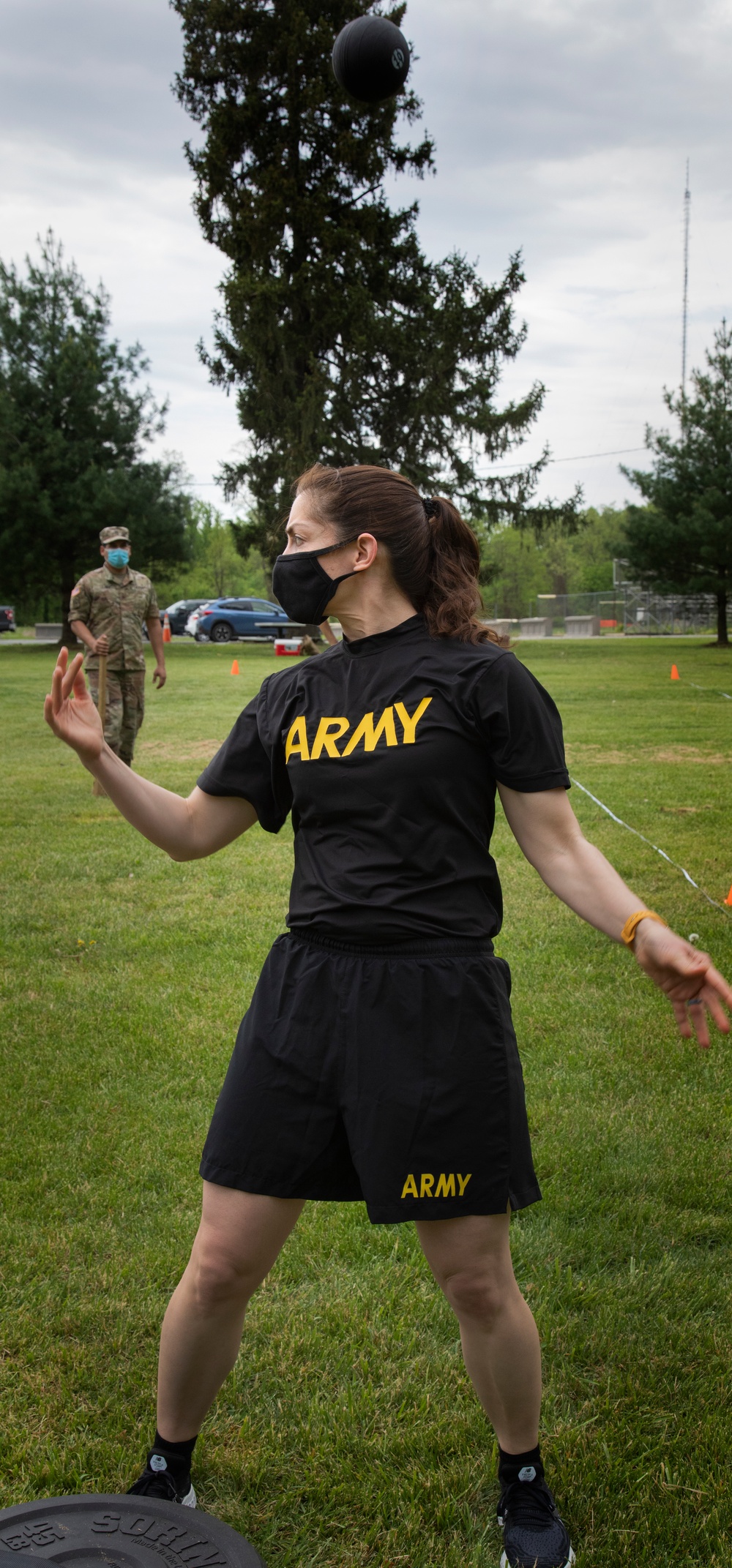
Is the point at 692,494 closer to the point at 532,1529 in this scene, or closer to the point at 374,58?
the point at 374,58

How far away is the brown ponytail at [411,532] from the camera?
231 centimetres

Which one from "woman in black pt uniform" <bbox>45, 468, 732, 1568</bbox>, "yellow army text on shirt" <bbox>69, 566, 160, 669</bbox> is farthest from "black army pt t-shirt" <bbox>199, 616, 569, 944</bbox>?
"yellow army text on shirt" <bbox>69, 566, 160, 669</bbox>

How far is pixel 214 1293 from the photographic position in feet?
6.82

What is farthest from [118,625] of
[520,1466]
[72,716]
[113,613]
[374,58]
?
[520,1466]

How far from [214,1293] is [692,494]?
32211 millimetres

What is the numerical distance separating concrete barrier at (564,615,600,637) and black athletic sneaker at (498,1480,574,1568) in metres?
48.0

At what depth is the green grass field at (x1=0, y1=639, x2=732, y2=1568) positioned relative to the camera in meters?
2.42

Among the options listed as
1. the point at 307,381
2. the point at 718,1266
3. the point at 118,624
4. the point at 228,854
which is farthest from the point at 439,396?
the point at 718,1266

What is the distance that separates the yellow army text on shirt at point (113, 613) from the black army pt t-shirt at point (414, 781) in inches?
313

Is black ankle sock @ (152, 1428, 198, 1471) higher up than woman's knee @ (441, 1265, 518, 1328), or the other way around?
woman's knee @ (441, 1265, 518, 1328)

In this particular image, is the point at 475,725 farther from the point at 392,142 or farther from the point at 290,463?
the point at 392,142

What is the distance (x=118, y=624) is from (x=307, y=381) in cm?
2200

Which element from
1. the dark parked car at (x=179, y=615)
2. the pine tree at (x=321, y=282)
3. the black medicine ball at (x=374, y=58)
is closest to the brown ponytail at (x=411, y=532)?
the black medicine ball at (x=374, y=58)

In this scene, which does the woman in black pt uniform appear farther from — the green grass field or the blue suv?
the blue suv
